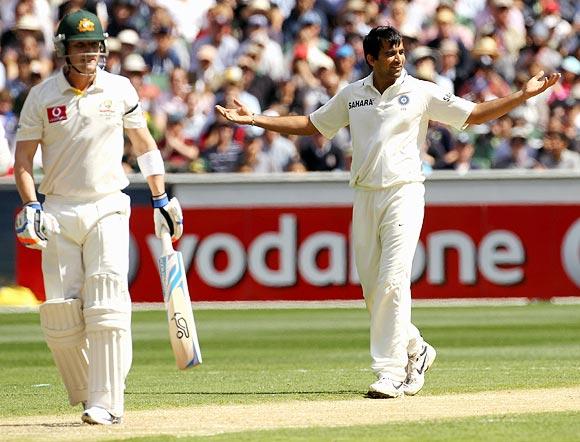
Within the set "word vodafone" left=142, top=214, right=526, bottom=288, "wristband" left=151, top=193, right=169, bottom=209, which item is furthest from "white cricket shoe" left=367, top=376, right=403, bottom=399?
"word vodafone" left=142, top=214, right=526, bottom=288

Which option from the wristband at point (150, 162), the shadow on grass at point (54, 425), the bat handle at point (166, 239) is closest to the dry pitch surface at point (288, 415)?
the shadow on grass at point (54, 425)

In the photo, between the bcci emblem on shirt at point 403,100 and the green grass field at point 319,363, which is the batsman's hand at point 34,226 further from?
the bcci emblem on shirt at point 403,100

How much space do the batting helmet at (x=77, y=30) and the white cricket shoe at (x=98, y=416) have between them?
1915mm

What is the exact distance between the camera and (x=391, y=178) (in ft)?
31.5

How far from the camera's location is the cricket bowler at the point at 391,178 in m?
9.62

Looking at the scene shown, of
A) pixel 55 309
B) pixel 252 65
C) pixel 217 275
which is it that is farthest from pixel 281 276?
pixel 55 309

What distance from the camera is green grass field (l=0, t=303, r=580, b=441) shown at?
8.20 metres

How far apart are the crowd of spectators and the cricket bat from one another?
9380mm

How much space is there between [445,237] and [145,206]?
3.51 metres

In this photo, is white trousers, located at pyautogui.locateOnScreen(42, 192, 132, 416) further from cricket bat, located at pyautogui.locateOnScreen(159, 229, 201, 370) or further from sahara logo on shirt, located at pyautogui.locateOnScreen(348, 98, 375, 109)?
sahara logo on shirt, located at pyautogui.locateOnScreen(348, 98, 375, 109)

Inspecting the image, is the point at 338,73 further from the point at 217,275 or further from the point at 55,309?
the point at 55,309

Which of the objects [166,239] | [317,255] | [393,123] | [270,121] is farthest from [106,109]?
[317,255]

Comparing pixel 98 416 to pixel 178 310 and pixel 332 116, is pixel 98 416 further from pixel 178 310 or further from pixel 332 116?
pixel 332 116

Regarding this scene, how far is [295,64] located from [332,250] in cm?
293
